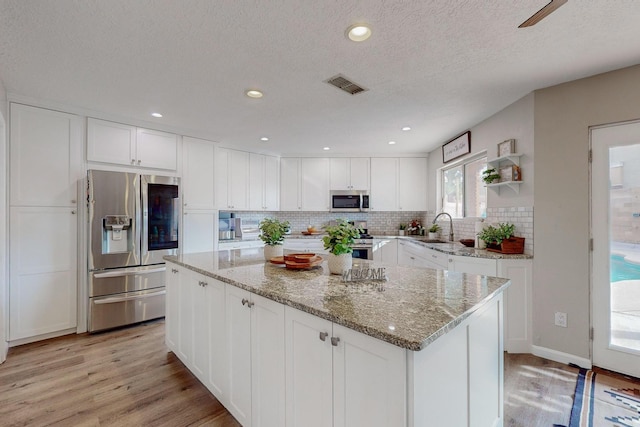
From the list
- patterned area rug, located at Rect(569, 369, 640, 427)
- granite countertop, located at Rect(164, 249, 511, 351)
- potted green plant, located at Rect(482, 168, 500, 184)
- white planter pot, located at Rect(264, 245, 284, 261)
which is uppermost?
potted green plant, located at Rect(482, 168, 500, 184)

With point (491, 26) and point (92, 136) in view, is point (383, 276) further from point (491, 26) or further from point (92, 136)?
point (92, 136)

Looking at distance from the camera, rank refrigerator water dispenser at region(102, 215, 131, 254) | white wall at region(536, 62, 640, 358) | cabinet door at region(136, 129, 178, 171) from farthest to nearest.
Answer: cabinet door at region(136, 129, 178, 171)
refrigerator water dispenser at region(102, 215, 131, 254)
white wall at region(536, 62, 640, 358)

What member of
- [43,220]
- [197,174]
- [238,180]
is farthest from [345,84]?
[43,220]

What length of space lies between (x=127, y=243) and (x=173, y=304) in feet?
4.46

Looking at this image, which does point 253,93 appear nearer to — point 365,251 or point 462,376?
point 462,376

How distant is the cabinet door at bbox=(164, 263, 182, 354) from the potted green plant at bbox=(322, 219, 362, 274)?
1.34m

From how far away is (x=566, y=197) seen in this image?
7.94ft

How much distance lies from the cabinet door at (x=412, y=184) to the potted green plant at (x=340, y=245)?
146 inches

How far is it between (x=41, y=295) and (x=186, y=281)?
6.32ft

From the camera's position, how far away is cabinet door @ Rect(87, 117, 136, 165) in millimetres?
3102

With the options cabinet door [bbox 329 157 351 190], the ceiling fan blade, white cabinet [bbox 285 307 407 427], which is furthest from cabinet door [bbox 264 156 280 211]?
the ceiling fan blade

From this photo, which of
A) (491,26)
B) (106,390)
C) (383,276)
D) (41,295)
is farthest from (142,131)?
(491,26)

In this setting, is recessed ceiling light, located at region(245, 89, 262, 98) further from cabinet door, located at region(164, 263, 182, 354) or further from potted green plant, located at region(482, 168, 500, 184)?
potted green plant, located at region(482, 168, 500, 184)

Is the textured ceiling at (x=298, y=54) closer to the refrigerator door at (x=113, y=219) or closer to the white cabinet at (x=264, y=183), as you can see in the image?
the refrigerator door at (x=113, y=219)
